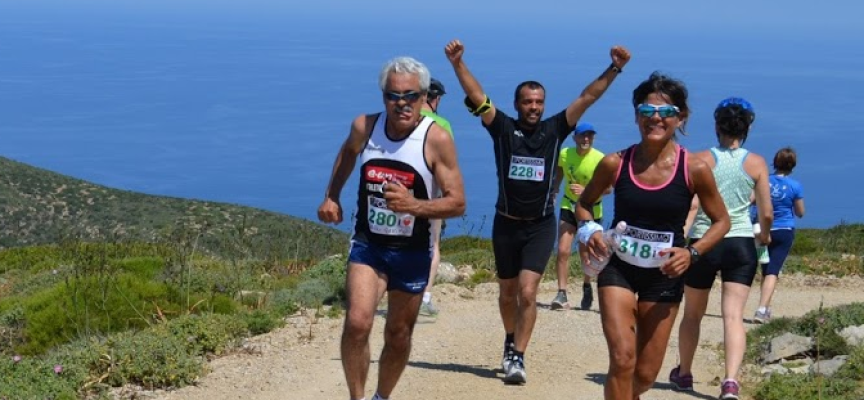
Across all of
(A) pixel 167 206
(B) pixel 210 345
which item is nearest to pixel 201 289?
(B) pixel 210 345

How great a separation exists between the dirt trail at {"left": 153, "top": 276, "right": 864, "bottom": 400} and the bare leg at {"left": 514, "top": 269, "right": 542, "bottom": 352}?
334mm

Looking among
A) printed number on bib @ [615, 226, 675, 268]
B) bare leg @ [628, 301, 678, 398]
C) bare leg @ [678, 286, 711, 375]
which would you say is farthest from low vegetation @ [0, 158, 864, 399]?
printed number on bib @ [615, 226, 675, 268]

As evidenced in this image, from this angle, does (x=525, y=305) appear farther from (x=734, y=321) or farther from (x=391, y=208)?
(x=391, y=208)

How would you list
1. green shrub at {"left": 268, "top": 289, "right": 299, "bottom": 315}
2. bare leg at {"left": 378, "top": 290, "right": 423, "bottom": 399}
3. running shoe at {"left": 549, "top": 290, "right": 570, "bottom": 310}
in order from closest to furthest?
bare leg at {"left": 378, "top": 290, "right": 423, "bottom": 399}
green shrub at {"left": 268, "top": 289, "right": 299, "bottom": 315}
running shoe at {"left": 549, "top": 290, "right": 570, "bottom": 310}

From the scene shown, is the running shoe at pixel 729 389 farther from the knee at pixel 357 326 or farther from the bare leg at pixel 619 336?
the knee at pixel 357 326

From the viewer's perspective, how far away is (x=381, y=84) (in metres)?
6.72

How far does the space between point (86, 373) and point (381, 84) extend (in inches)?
123

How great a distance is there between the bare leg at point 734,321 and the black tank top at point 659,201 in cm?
185

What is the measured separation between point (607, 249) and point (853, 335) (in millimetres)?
4194

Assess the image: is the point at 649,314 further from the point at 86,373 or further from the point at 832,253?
the point at 832,253

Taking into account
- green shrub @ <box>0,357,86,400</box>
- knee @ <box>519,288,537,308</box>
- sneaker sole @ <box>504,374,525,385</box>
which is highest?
knee @ <box>519,288,537,308</box>

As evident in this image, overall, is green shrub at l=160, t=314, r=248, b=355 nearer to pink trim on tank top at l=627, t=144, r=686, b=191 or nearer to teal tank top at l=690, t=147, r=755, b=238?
teal tank top at l=690, t=147, r=755, b=238

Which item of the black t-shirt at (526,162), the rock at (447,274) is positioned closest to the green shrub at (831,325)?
the black t-shirt at (526,162)

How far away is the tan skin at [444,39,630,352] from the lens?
8.27m
